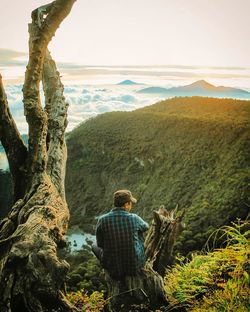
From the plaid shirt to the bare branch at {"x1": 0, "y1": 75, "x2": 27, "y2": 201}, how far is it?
1114 mm

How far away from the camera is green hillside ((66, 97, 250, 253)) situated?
121 feet

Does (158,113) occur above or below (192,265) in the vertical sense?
below

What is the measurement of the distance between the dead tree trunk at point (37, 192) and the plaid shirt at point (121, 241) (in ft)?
2.03

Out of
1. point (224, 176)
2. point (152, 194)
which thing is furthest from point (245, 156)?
point (152, 194)

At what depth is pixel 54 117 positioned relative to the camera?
5.50 m

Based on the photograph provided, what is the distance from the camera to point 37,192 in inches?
170

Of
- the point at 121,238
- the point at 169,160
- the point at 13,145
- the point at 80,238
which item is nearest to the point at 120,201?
the point at 121,238

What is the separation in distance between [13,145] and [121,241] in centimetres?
174

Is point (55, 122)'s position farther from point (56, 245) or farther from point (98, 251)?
point (56, 245)

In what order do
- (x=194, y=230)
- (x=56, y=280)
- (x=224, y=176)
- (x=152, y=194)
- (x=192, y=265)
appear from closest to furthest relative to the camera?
(x=56, y=280), (x=192, y=265), (x=194, y=230), (x=224, y=176), (x=152, y=194)

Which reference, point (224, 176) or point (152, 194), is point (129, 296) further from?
point (152, 194)

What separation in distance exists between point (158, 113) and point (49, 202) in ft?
204

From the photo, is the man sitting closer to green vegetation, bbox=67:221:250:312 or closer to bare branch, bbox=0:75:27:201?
green vegetation, bbox=67:221:250:312

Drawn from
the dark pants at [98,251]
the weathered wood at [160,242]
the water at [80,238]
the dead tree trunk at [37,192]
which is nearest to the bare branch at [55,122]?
the dead tree trunk at [37,192]
